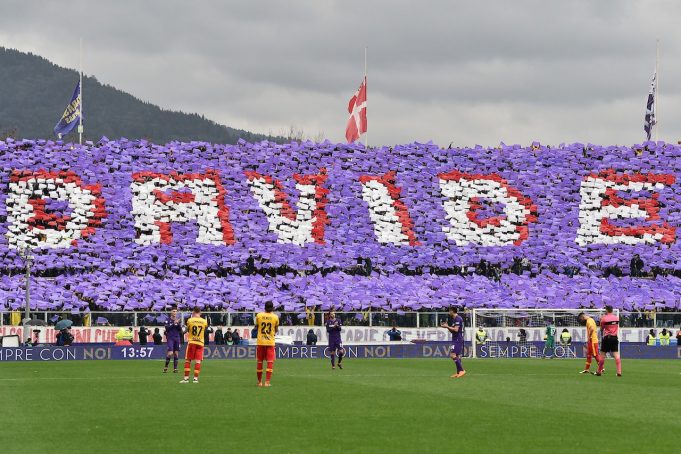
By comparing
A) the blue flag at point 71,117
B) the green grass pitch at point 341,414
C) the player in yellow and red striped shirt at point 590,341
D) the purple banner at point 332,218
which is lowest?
the green grass pitch at point 341,414

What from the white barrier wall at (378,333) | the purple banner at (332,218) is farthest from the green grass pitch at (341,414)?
the purple banner at (332,218)

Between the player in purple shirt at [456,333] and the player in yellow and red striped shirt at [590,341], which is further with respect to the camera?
the player in yellow and red striped shirt at [590,341]

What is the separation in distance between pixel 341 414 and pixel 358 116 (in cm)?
5963

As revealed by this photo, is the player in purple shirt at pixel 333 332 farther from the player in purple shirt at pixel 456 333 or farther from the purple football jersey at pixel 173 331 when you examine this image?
the player in purple shirt at pixel 456 333

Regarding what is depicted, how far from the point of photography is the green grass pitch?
16688 millimetres

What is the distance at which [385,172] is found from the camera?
7850 cm

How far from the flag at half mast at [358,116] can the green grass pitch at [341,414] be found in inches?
1785

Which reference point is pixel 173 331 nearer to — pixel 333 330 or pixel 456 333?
pixel 333 330

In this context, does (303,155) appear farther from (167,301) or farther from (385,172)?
(167,301)

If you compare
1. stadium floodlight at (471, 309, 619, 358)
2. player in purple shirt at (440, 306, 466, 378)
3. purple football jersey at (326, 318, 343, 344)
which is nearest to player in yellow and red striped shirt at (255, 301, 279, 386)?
player in purple shirt at (440, 306, 466, 378)

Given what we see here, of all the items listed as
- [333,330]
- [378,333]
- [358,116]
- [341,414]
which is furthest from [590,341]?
[358,116]

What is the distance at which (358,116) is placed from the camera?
79938 millimetres

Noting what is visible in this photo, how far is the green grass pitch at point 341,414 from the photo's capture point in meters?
16.7

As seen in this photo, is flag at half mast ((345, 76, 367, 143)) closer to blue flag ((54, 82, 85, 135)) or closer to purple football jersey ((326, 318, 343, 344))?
blue flag ((54, 82, 85, 135))
